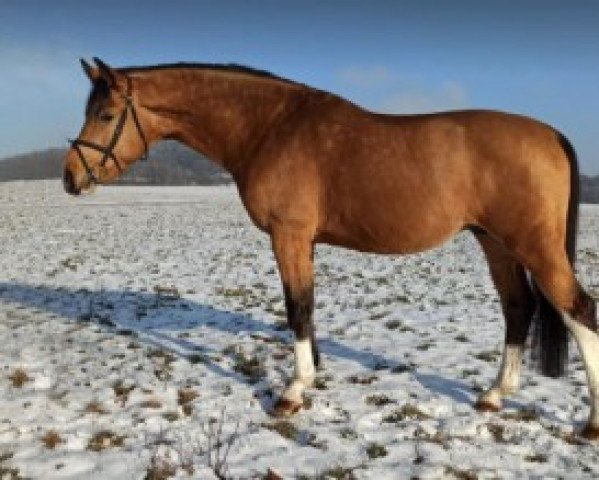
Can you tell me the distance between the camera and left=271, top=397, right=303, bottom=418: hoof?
583 cm

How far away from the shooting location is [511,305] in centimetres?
622

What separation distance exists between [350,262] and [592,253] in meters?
7.72

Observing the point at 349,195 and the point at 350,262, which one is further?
the point at 350,262

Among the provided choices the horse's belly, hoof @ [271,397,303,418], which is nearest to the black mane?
the horse's belly

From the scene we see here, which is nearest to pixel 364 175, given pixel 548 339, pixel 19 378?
pixel 548 339

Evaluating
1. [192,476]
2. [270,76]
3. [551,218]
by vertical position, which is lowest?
[192,476]

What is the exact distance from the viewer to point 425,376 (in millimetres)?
6996

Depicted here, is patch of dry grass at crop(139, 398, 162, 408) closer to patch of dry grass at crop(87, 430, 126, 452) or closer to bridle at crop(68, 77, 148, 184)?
patch of dry grass at crop(87, 430, 126, 452)

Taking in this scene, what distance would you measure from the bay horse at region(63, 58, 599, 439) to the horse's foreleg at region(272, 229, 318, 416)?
13 mm

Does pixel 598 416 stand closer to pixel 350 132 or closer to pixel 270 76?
pixel 350 132

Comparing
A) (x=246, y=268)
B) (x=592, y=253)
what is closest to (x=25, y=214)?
(x=246, y=268)

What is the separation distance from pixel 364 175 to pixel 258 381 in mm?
2564

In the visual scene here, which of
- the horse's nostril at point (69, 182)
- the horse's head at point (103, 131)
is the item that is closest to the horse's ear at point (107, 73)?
the horse's head at point (103, 131)

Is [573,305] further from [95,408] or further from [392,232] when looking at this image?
[95,408]
